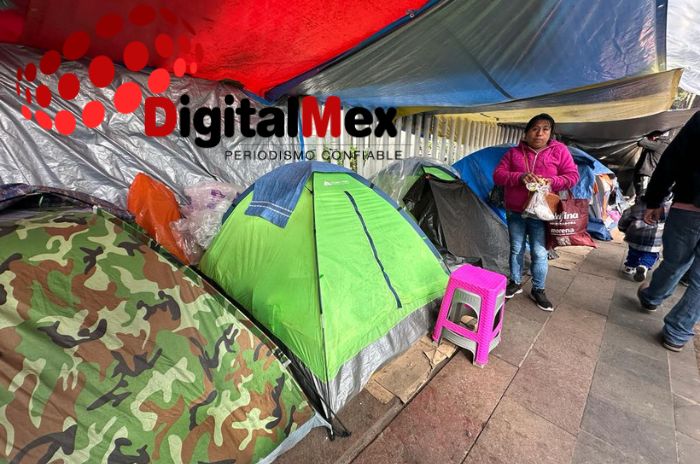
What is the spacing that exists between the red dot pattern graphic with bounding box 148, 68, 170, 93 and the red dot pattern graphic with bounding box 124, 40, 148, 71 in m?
0.12

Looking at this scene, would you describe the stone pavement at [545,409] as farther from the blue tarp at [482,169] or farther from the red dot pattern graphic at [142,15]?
the red dot pattern graphic at [142,15]

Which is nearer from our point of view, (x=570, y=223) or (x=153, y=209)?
(x=570, y=223)

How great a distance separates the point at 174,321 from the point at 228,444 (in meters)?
0.47

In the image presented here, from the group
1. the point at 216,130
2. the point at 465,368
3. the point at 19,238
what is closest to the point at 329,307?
the point at 465,368

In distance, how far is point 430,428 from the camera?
1.31m

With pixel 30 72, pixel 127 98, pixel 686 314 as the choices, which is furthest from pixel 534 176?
pixel 30 72

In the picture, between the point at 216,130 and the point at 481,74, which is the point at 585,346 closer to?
the point at 481,74

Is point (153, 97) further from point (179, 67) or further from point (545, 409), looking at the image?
point (545, 409)

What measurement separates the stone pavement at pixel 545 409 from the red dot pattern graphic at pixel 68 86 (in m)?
3.10

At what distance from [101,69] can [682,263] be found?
4541 mm

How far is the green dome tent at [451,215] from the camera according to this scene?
2.68 metres

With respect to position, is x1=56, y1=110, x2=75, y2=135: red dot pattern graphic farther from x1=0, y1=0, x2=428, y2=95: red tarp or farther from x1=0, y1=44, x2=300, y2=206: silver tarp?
x1=0, y1=0, x2=428, y2=95: red tarp

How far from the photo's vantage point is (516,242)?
7.61 ft

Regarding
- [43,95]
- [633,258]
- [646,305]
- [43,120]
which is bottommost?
[646,305]
